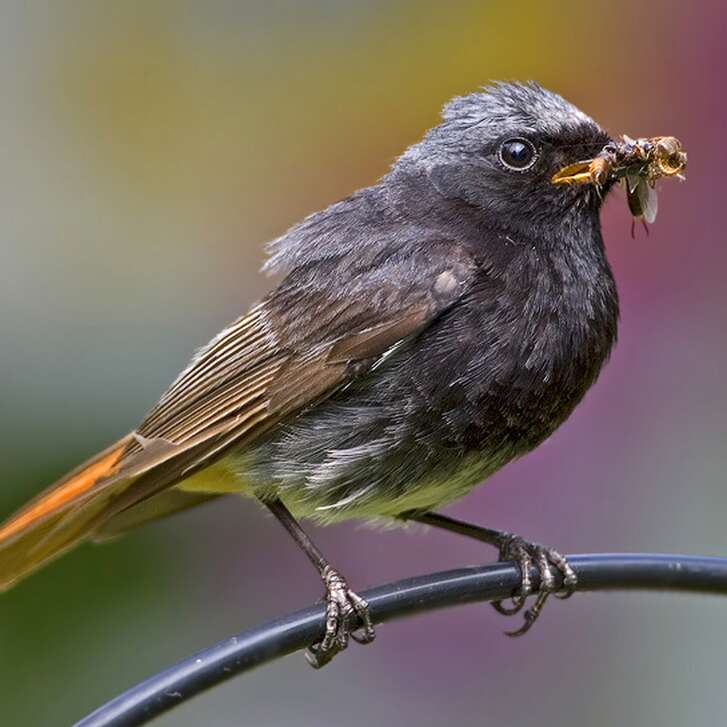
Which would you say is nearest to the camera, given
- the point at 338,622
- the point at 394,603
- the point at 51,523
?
the point at 394,603

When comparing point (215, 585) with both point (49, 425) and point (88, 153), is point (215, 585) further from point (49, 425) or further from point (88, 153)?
point (88, 153)

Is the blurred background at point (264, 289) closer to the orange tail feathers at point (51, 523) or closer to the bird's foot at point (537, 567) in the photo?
the bird's foot at point (537, 567)

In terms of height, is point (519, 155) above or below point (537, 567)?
above

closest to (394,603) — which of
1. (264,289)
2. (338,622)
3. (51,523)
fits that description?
(338,622)

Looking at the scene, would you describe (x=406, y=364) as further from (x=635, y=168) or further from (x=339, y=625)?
(x=635, y=168)

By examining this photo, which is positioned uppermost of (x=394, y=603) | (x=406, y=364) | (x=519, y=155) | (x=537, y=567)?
(x=519, y=155)

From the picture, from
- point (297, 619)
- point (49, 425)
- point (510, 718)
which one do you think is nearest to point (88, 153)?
point (49, 425)

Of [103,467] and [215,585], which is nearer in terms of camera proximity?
[103,467]
